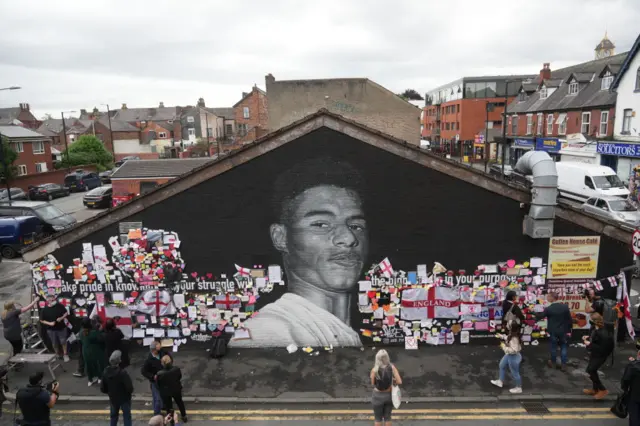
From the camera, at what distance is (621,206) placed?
74.2 ft

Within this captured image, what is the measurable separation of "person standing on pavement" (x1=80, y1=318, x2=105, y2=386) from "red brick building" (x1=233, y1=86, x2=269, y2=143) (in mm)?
24151

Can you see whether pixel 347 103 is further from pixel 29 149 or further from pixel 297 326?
pixel 29 149

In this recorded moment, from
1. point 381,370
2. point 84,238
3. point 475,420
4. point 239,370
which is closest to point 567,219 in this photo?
point 475,420

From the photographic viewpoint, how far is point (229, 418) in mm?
8172

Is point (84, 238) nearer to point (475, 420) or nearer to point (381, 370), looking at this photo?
point (381, 370)

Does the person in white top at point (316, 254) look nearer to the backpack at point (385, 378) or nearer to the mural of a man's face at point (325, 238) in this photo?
the mural of a man's face at point (325, 238)

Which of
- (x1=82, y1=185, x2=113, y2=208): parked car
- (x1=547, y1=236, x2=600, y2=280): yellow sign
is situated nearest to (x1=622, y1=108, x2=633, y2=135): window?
(x1=547, y1=236, x2=600, y2=280): yellow sign

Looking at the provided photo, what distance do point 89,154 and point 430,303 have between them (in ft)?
195

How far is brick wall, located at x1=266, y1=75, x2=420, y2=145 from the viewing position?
20.2 m

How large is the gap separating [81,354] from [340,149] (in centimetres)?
735

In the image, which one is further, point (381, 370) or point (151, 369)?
point (151, 369)

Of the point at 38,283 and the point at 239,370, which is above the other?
the point at 38,283

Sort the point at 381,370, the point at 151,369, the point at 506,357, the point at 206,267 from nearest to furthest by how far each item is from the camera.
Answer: the point at 381,370 → the point at 151,369 → the point at 506,357 → the point at 206,267

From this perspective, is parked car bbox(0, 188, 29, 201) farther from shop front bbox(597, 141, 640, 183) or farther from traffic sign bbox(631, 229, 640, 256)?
shop front bbox(597, 141, 640, 183)
